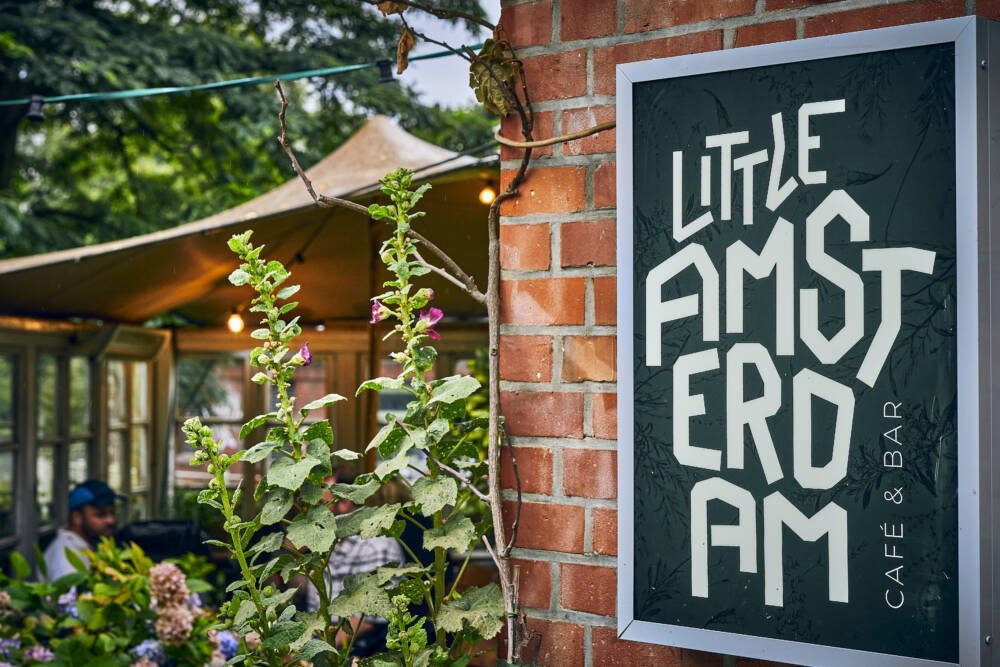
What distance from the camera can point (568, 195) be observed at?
130cm

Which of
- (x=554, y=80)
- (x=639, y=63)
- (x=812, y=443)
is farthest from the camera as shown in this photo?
(x=554, y=80)

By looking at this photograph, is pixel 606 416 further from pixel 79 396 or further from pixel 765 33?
pixel 79 396

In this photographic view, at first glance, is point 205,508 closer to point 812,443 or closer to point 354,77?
point 354,77

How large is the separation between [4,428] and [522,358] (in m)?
5.07

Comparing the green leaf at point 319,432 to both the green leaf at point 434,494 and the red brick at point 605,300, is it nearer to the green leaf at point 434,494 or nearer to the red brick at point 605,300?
Result: the green leaf at point 434,494

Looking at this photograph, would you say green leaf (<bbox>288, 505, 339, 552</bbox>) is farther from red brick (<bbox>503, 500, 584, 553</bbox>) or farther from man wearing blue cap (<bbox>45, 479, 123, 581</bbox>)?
man wearing blue cap (<bbox>45, 479, 123, 581</bbox>)

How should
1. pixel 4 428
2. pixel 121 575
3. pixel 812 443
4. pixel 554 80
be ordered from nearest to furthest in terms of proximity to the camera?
1. pixel 812 443
2. pixel 554 80
3. pixel 121 575
4. pixel 4 428

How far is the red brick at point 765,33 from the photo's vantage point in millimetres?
1173

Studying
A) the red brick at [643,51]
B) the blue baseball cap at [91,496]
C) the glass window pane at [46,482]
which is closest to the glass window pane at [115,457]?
the glass window pane at [46,482]

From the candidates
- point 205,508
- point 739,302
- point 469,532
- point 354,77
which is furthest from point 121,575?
point 354,77

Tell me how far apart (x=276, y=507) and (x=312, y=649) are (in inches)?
8.6

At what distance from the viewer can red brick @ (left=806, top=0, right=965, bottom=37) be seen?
3.59ft

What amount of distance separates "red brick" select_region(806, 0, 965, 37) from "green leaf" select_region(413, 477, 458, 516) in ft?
2.73

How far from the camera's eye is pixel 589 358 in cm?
128
